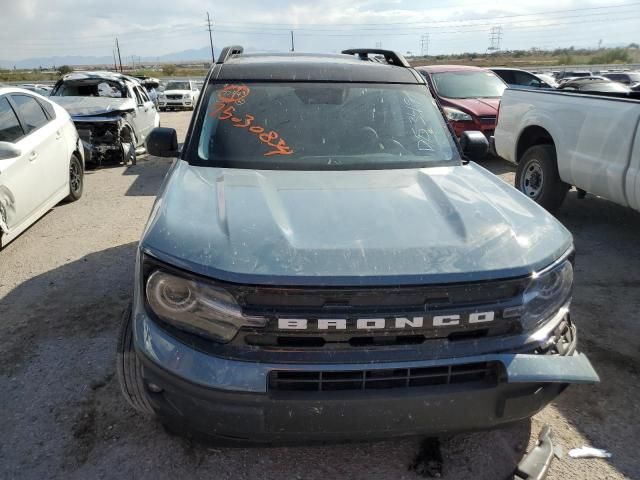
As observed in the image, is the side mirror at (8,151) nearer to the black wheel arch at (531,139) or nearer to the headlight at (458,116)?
the black wheel arch at (531,139)

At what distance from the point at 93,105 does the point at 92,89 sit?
1.21m

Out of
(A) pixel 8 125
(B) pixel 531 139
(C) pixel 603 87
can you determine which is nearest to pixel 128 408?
(A) pixel 8 125

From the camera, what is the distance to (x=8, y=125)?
218 inches

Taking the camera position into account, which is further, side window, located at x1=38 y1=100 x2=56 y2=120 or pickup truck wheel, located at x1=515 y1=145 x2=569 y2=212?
side window, located at x1=38 y1=100 x2=56 y2=120

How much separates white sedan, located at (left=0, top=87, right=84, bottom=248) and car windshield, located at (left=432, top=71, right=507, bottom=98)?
6.85 metres

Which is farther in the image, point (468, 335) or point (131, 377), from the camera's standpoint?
point (131, 377)

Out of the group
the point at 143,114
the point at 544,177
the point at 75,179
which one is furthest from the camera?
the point at 143,114

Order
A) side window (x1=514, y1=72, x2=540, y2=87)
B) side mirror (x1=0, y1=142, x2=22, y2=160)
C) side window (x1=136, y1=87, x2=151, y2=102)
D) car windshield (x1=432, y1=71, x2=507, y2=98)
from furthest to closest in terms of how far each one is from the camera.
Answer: side window (x1=514, y1=72, x2=540, y2=87), side window (x1=136, y1=87, x2=151, y2=102), car windshield (x1=432, y1=71, x2=507, y2=98), side mirror (x1=0, y1=142, x2=22, y2=160)

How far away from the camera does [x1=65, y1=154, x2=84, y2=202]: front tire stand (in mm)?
7227

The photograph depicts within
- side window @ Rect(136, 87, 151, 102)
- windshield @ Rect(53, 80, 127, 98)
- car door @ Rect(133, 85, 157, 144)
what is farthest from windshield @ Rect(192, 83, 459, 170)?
side window @ Rect(136, 87, 151, 102)

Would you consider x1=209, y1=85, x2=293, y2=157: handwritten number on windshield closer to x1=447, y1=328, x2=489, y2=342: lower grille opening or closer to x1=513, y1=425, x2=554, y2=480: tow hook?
x1=447, y1=328, x2=489, y2=342: lower grille opening

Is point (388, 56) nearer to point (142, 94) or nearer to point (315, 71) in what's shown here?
point (315, 71)

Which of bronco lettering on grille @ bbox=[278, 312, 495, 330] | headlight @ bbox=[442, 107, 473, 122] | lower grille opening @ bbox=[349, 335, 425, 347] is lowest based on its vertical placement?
headlight @ bbox=[442, 107, 473, 122]

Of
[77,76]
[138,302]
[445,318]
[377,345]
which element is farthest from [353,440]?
[77,76]
